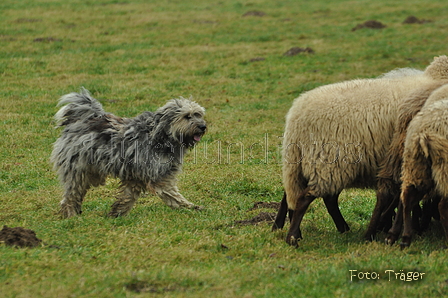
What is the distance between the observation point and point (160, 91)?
18.9 metres

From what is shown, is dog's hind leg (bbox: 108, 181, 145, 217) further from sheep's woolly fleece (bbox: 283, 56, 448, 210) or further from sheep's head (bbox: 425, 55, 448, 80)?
sheep's head (bbox: 425, 55, 448, 80)

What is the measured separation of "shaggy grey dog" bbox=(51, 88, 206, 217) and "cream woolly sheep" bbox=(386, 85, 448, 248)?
3536 mm

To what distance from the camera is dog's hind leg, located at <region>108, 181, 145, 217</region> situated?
29.7ft

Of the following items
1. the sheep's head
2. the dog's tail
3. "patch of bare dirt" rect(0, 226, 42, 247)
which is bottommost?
"patch of bare dirt" rect(0, 226, 42, 247)

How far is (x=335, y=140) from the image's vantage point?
7.71 metres

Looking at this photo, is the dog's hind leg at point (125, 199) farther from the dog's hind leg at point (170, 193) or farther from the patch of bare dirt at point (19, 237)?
the patch of bare dirt at point (19, 237)

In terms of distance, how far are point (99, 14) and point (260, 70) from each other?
478 inches

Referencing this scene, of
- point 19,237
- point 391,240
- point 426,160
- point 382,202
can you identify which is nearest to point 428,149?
point 426,160

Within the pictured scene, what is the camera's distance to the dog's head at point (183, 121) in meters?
9.48

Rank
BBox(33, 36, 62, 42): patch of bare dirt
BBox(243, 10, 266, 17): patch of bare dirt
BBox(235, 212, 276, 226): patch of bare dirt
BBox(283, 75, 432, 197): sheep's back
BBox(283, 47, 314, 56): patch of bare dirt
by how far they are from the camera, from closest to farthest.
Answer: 1. BBox(283, 75, 432, 197): sheep's back
2. BBox(235, 212, 276, 226): patch of bare dirt
3. BBox(283, 47, 314, 56): patch of bare dirt
4. BBox(33, 36, 62, 42): patch of bare dirt
5. BBox(243, 10, 266, 17): patch of bare dirt

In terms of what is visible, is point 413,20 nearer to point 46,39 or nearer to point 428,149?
point 46,39

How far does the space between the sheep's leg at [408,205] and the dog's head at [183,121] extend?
356 centimetres

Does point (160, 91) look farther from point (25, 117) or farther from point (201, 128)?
point (201, 128)

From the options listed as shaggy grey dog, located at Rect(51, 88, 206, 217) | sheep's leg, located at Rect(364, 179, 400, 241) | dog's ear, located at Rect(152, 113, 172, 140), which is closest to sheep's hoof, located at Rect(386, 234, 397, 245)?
sheep's leg, located at Rect(364, 179, 400, 241)
